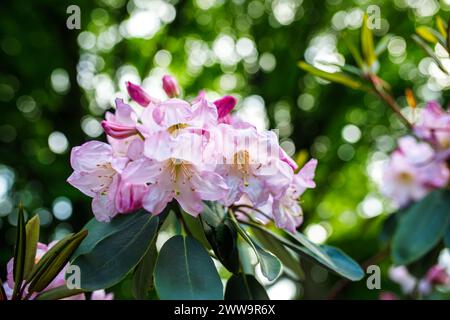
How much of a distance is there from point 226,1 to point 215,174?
4.63 m

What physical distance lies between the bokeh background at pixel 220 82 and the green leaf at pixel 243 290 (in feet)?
Result: 9.53

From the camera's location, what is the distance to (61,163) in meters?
4.10

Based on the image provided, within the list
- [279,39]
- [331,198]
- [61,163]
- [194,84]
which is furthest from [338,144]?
[61,163]

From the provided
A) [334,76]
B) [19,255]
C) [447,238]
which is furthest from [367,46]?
[19,255]

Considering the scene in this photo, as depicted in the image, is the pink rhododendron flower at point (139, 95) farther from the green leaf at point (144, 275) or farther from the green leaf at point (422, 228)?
the green leaf at point (422, 228)

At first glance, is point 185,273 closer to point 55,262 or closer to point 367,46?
point 55,262

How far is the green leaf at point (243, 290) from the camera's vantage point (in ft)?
2.87

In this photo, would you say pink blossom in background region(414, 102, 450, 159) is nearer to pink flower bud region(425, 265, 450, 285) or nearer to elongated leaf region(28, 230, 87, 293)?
pink flower bud region(425, 265, 450, 285)

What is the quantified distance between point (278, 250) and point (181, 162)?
0.33 meters

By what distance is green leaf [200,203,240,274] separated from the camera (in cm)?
75

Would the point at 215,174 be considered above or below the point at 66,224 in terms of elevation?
above

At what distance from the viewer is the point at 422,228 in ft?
4.40

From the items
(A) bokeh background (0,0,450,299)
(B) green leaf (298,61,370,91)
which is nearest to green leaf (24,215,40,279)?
(B) green leaf (298,61,370,91)

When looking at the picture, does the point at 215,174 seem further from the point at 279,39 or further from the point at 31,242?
the point at 279,39
